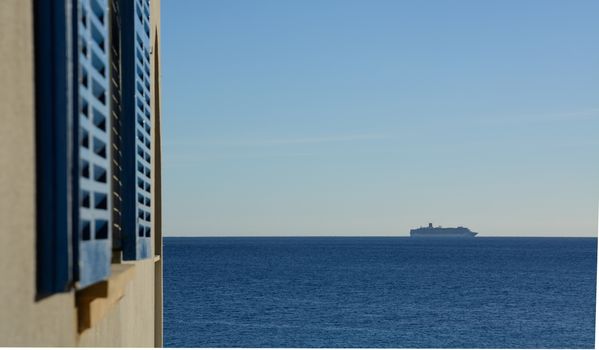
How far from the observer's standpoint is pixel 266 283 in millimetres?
63125

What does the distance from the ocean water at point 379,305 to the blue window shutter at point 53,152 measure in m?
36.9

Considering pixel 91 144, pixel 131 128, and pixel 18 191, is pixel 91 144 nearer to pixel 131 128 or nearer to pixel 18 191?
pixel 18 191

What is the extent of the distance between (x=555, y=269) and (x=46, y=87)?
8130 centimetres

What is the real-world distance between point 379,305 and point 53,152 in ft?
164

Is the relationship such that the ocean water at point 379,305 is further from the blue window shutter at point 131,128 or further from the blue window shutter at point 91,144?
the blue window shutter at point 91,144

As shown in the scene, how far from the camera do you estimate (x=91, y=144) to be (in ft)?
7.25

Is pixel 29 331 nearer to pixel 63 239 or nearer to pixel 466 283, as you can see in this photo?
pixel 63 239

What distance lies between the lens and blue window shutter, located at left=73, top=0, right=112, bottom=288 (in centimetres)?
202

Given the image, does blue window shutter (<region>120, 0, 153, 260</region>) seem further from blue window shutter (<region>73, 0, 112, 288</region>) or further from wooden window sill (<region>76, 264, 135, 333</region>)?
blue window shutter (<region>73, 0, 112, 288</region>)

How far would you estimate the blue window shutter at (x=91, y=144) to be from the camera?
202 cm

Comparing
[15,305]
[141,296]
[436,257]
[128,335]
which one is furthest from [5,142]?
[436,257]

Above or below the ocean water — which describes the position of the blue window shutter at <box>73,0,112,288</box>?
above

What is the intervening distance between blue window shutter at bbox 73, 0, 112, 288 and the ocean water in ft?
120

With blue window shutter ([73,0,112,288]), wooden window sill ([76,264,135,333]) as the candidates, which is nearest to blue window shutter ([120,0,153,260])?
wooden window sill ([76,264,135,333])
